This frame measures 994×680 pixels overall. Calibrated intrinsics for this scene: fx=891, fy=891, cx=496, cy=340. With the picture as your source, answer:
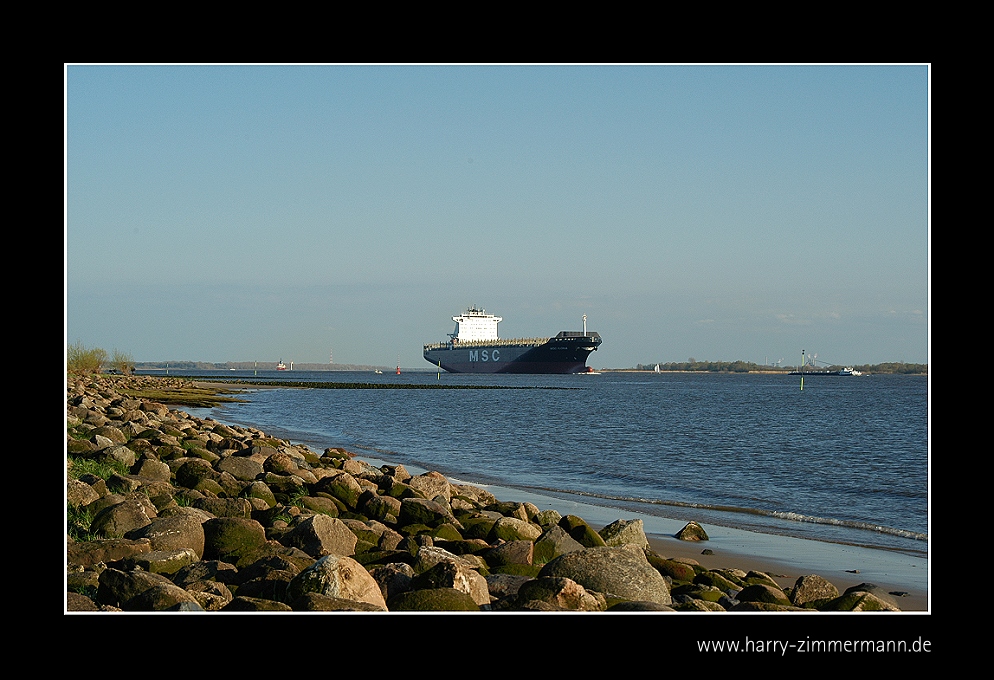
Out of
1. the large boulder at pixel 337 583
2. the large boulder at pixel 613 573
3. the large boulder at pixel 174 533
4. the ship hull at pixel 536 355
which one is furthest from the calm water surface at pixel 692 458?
the ship hull at pixel 536 355

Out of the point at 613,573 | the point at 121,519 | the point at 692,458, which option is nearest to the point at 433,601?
the point at 613,573

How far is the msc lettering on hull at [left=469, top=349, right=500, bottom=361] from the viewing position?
11244 centimetres

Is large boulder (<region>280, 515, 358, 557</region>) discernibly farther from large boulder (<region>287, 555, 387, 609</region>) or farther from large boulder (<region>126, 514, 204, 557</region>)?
large boulder (<region>287, 555, 387, 609</region>)

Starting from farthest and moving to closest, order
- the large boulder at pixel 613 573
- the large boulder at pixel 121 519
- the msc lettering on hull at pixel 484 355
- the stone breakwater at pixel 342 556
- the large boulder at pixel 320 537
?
the msc lettering on hull at pixel 484 355
the large boulder at pixel 121 519
the large boulder at pixel 320 537
the large boulder at pixel 613 573
the stone breakwater at pixel 342 556

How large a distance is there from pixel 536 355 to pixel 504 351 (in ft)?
13.4

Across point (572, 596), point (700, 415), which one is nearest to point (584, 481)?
point (572, 596)

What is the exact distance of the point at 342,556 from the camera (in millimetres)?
5547

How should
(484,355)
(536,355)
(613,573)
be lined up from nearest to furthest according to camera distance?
1. (613,573)
2. (536,355)
3. (484,355)

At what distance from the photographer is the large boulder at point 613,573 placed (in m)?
5.79

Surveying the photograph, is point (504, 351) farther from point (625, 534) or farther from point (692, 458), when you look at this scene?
point (625, 534)

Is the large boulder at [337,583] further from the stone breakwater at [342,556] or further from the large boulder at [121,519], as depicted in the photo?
the large boulder at [121,519]

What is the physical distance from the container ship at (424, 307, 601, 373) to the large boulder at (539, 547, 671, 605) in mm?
100963
